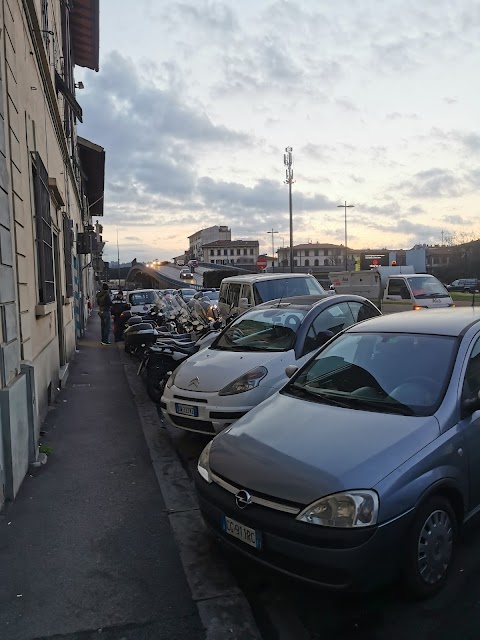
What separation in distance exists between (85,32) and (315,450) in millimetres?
19658

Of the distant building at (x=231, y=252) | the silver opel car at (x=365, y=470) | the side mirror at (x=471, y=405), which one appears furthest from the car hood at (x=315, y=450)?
the distant building at (x=231, y=252)

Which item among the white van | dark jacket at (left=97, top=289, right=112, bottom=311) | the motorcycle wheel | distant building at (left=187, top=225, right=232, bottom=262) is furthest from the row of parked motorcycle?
distant building at (left=187, top=225, right=232, bottom=262)

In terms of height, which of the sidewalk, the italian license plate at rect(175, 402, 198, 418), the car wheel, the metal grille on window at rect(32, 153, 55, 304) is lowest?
the sidewalk

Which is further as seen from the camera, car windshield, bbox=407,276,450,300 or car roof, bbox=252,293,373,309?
car windshield, bbox=407,276,450,300

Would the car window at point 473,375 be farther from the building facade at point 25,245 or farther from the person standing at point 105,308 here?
the person standing at point 105,308

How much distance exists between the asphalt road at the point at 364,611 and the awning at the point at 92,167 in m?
20.6

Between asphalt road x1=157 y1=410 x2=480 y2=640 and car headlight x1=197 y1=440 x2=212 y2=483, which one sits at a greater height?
car headlight x1=197 y1=440 x2=212 y2=483

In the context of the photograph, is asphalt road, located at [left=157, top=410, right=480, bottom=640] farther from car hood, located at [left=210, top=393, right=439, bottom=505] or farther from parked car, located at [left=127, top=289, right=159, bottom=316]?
parked car, located at [left=127, top=289, right=159, bottom=316]

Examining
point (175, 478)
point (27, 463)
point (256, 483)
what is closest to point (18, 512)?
point (27, 463)

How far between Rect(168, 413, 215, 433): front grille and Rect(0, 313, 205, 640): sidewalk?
0.50 metres

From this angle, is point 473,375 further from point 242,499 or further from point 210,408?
point 210,408

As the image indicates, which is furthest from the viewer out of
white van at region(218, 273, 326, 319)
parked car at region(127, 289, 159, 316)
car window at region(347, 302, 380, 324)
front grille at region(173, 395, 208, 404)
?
parked car at region(127, 289, 159, 316)

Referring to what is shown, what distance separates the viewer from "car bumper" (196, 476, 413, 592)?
2.64 meters

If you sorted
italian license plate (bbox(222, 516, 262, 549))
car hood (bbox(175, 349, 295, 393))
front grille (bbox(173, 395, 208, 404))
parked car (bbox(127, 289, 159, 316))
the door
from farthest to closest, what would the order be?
parked car (bbox(127, 289, 159, 316)) → the door → car hood (bbox(175, 349, 295, 393)) → front grille (bbox(173, 395, 208, 404)) → italian license plate (bbox(222, 516, 262, 549))
